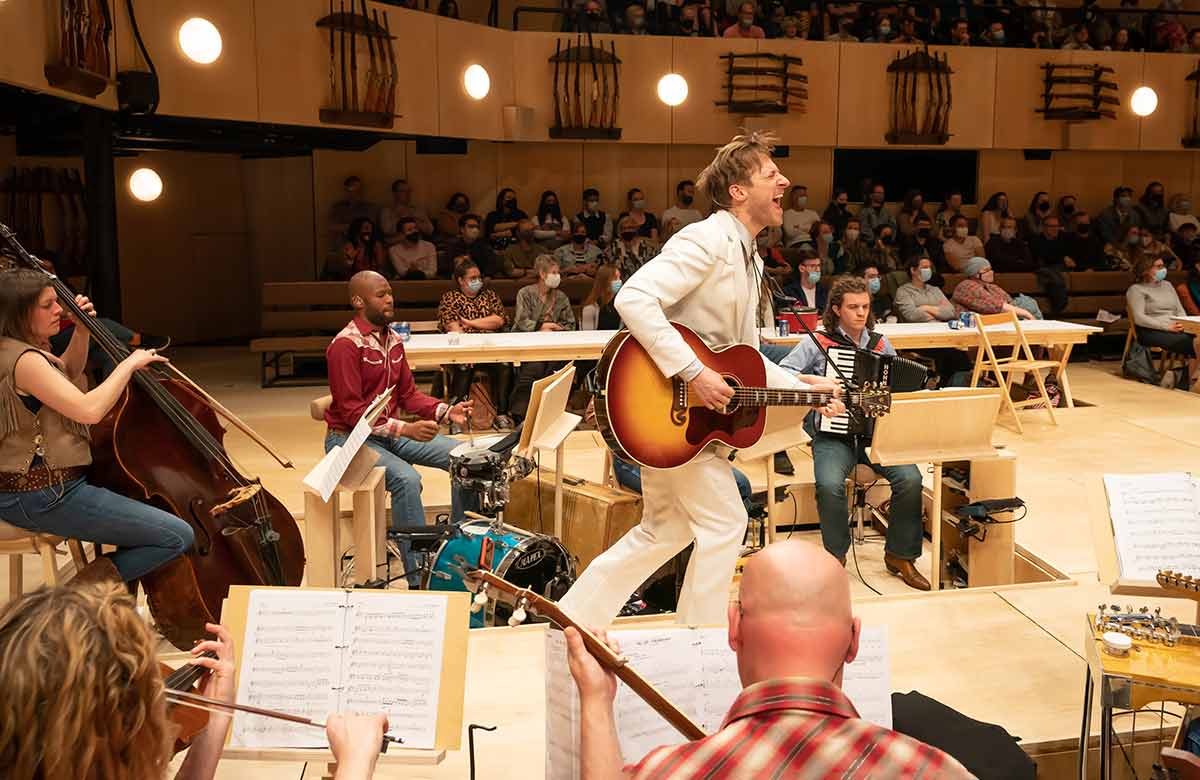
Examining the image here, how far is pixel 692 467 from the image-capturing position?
3.93 metres

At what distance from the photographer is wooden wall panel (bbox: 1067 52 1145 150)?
1380 cm

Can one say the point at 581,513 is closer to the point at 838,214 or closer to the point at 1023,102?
the point at 838,214

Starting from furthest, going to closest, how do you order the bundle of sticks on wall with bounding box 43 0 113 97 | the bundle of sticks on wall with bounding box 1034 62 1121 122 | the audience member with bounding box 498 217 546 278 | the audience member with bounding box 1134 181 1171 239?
the audience member with bounding box 1134 181 1171 239, the bundle of sticks on wall with bounding box 1034 62 1121 122, the audience member with bounding box 498 217 546 278, the bundle of sticks on wall with bounding box 43 0 113 97

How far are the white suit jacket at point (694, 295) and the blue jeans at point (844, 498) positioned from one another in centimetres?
147

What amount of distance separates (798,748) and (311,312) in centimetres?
949

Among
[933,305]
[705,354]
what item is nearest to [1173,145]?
[933,305]

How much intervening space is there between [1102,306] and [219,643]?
12.4 metres

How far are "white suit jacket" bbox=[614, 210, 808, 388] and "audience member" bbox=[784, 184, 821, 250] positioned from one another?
910cm

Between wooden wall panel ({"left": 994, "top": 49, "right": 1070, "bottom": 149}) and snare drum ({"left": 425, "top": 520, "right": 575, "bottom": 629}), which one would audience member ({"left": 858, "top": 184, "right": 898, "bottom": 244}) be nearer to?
wooden wall panel ({"left": 994, "top": 49, "right": 1070, "bottom": 149})

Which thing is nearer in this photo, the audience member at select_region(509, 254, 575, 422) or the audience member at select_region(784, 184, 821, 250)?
the audience member at select_region(509, 254, 575, 422)

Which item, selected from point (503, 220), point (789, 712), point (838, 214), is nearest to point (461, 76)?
point (503, 220)

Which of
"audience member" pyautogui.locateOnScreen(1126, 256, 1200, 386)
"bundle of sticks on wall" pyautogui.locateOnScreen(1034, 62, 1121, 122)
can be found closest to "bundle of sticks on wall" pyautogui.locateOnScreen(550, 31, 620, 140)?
"bundle of sticks on wall" pyautogui.locateOnScreen(1034, 62, 1121, 122)

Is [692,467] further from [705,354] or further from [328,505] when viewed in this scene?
[328,505]

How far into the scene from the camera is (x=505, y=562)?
4449 mm
